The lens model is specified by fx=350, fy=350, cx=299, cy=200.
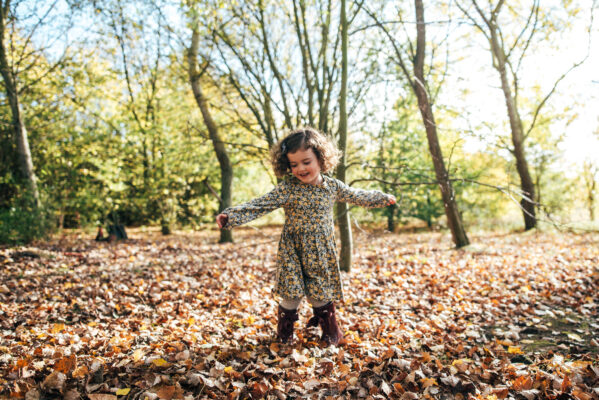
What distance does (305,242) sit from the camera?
277 cm

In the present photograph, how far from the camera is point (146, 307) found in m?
3.79

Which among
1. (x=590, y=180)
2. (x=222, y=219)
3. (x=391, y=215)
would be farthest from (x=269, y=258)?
(x=590, y=180)

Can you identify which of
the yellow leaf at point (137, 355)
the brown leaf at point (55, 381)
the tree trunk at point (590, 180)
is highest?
the tree trunk at point (590, 180)

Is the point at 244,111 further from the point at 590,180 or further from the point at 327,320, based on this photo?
the point at 590,180

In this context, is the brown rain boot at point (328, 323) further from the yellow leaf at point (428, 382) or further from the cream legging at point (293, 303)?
the yellow leaf at point (428, 382)

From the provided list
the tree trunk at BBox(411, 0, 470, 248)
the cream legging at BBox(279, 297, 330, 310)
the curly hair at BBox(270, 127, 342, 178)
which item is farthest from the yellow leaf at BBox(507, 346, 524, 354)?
the tree trunk at BBox(411, 0, 470, 248)

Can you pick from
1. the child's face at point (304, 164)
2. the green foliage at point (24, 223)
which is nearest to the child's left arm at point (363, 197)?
the child's face at point (304, 164)

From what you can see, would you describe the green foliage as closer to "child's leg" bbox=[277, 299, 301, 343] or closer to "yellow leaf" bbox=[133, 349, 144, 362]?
"yellow leaf" bbox=[133, 349, 144, 362]

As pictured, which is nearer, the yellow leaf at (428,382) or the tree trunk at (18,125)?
the yellow leaf at (428,382)

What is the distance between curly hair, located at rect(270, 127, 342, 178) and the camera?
2695 millimetres

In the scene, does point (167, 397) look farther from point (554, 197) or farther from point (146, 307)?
point (554, 197)

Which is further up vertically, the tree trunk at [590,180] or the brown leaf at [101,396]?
the tree trunk at [590,180]

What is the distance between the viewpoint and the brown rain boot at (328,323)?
114 inches

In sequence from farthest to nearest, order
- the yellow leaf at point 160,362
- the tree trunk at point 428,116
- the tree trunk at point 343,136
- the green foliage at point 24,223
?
the green foliage at point 24,223 → the tree trunk at point 428,116 → the tree trunk at point 343,136 → the yellow leaf at point 160,362
